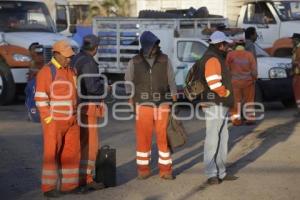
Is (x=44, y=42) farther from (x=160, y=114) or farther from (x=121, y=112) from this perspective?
(x=160, y=114)

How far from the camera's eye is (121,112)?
17453mm

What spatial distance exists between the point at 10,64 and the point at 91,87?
1005cm

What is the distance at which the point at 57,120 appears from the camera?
8.47 m

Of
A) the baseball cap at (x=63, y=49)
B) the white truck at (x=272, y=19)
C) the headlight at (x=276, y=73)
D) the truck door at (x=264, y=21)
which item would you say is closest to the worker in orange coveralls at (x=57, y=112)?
the baseball cap at (x=63, y=49)

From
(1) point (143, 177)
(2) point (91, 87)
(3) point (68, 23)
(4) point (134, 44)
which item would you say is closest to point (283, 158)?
(1) point (143, 177)

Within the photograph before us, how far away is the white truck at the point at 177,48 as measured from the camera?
55.9 feet

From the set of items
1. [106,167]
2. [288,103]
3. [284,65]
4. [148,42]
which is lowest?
[288,103]

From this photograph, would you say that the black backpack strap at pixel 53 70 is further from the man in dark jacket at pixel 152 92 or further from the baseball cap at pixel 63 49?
the man in dark jacket at pixel 152 92

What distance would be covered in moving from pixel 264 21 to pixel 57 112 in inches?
558

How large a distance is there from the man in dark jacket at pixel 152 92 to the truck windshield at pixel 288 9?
12690 millimetres

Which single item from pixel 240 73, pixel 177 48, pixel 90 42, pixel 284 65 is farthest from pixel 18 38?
pixel 90 42

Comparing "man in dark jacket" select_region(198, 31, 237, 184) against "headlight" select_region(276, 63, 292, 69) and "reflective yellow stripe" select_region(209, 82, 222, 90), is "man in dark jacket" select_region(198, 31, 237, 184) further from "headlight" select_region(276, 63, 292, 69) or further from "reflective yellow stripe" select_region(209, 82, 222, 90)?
"headlight" select_region(276, 63, 292, 69)

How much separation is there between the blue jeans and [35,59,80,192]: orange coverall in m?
1.63

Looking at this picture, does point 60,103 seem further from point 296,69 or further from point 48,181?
point 296,69
